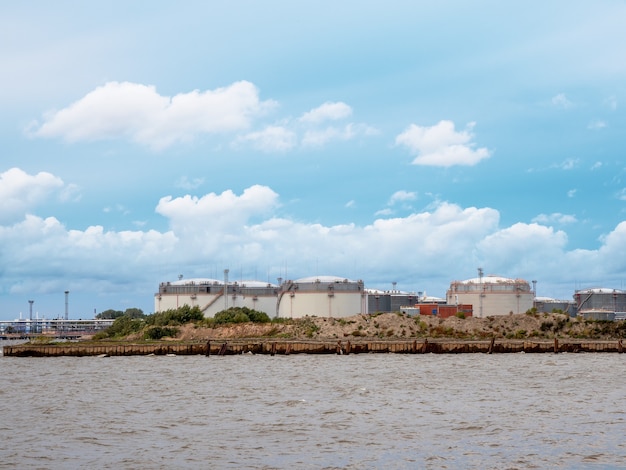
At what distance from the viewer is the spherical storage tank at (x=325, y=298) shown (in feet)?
439

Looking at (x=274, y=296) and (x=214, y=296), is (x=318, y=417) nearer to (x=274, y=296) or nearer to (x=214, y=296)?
(x=214, y=296)

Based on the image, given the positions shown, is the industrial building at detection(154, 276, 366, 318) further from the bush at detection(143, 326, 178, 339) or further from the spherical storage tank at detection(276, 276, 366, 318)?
the bush at detection(143, 326, 178, 339)

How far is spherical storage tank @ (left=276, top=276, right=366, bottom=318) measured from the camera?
133875mm

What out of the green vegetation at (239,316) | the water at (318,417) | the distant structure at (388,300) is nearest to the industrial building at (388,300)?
the distant structure at (388,300)

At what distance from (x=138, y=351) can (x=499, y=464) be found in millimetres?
75025

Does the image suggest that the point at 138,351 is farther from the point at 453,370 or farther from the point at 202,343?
the point at 453,370

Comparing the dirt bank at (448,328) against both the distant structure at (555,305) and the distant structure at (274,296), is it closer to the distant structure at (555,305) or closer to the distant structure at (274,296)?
the distant structure at (274,296)

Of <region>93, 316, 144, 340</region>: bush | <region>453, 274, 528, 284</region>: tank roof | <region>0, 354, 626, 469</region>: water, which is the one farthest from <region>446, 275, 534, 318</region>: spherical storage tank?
<region>0, 354, 626, 469</region>: water

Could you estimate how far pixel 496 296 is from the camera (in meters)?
140

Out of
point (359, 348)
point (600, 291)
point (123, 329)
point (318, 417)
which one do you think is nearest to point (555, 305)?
point (600, 291)

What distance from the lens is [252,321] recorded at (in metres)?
131

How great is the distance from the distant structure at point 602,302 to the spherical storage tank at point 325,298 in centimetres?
5778

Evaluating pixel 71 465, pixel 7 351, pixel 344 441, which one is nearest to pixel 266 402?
pixel 344 441

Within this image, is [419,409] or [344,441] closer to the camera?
[344,441]
